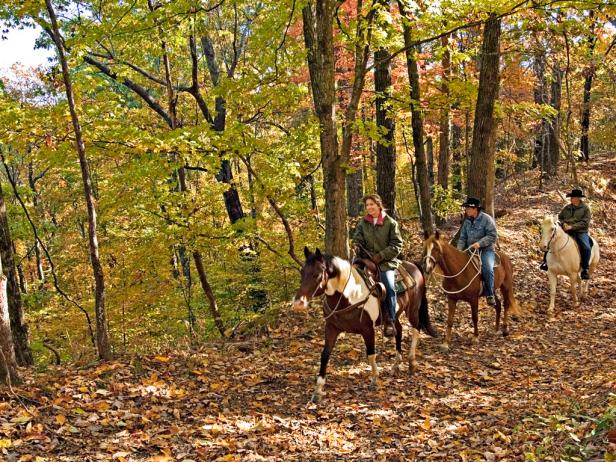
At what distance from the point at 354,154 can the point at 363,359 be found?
13.3 metres

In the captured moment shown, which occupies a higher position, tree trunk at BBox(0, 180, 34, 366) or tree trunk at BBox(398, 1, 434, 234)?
tree trunk at BBox(398, 1, 434, 234)

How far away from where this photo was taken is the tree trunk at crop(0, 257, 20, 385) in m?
6.04

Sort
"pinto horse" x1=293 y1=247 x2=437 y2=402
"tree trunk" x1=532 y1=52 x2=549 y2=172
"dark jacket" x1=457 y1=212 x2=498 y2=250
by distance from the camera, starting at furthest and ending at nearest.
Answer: "tree trunk" x1=532 y1=52 x2=549 y2=172
"dark jacket" x1=457 y1=212 x2=498 y2=250
"pinto horse" x1=293 y1=247 x2=437 y2=402

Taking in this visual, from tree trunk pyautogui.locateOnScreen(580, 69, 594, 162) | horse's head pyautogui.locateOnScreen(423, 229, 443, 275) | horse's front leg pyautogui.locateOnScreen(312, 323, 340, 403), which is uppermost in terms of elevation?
tree trunk pyautogui.locateOnScreen(580, 69, 594, 162)

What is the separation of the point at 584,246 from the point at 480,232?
402cm

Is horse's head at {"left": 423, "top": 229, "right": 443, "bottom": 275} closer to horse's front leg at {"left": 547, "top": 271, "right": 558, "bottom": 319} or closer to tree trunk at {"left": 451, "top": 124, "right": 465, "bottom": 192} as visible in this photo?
horse's front leg at {"left": 547, "top": 271, "right": 558, "bottom": 319}

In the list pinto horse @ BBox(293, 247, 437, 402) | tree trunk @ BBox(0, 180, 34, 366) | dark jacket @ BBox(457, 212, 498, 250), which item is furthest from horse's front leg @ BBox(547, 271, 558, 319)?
tree trunk @ BBox(0, 180, 34, 366)

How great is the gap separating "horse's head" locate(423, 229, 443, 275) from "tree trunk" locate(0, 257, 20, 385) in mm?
6486

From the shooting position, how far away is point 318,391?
6949mm

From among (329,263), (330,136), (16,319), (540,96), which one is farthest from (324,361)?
(540,96)

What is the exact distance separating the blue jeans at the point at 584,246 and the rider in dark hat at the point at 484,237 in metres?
3.76

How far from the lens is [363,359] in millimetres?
8773

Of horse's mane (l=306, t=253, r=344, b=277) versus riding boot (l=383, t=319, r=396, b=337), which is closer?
horse's mane (l=306, t=253, r=344, b=277)

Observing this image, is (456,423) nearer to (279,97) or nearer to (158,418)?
(158,418)
